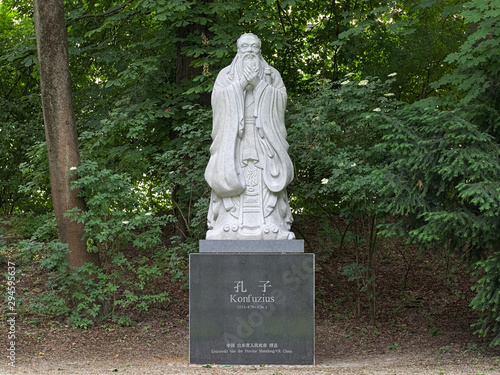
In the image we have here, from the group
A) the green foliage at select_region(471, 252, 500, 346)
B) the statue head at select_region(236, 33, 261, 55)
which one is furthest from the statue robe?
the green foliage at select_region(471, 252, 500, 346)

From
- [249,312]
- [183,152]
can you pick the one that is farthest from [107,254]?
[249,312]

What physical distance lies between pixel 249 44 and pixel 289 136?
1.93 m

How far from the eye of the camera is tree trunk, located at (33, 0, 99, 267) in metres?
9.16

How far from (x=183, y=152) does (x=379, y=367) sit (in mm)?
4097

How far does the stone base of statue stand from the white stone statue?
13.6 inches

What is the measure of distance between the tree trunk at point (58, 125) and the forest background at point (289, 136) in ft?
0.48

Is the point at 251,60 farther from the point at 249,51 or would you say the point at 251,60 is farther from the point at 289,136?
the point at 289,136

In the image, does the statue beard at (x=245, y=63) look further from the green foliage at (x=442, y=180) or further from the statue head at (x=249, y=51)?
the green foliage at (x=442, y=180)

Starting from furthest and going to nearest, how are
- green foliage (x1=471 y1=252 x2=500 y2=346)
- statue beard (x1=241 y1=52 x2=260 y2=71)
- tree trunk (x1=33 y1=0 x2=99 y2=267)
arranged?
tree trunk (x1=33 y1=0 x2=99 y2=267)
statue beard (x1=241 y1=52 x2=260 y2=71)
green foliage (x1=471 y1=252 x2=500 y2=346)

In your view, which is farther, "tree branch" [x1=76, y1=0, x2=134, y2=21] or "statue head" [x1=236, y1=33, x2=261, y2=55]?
"tree branch" [x1=76, y1=0, x2=134, y2=21]

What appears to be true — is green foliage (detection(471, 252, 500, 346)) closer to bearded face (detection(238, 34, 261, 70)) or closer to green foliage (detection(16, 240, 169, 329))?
bearded face (detection(238, 34, 261, 70))

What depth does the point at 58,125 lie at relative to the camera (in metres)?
9.20

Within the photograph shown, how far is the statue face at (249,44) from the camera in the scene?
7.37 m

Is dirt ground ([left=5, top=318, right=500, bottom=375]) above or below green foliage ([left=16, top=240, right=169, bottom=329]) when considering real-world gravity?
below
